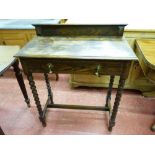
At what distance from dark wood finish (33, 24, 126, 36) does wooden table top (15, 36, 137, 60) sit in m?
0.04

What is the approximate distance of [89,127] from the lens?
159cm

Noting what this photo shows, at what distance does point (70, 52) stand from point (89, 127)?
88 cm

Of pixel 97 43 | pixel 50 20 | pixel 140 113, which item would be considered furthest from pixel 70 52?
pixel 50 20

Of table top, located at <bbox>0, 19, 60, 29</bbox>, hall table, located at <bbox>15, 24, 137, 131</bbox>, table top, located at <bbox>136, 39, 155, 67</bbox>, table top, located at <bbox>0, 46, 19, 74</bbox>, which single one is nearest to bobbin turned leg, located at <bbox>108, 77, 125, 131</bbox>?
hall table, located at <bbox>15, 24, 137, 131</bbox>

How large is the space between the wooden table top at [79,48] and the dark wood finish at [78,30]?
0.12ft

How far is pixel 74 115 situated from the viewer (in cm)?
173

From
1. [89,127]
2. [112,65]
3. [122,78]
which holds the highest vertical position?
[112,65]

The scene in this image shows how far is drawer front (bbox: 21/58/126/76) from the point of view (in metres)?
1.04

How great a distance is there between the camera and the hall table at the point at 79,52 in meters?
1.02

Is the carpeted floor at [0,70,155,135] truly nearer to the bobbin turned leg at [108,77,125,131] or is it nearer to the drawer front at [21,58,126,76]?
the bobbin turned leg at [108,77,125,131]

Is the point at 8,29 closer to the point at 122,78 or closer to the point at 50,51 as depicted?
the point at 50,51

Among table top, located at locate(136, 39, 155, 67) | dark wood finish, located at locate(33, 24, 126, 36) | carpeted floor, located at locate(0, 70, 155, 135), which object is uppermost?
dark wood finish, located at locate(33, 24, 126, 36)

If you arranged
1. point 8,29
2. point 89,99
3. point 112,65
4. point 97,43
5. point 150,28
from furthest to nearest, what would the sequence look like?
point 8,29 < point 89,99 < point 150,28 < point 97,43 < point 112,65

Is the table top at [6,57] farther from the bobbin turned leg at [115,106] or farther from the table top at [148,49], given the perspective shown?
the table top at [148,49]
